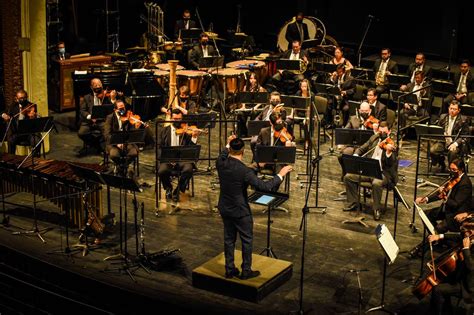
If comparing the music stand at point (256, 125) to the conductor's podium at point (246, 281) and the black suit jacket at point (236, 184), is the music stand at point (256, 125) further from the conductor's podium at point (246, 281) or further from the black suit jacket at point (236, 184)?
the black suit jacket at point (236, 184)

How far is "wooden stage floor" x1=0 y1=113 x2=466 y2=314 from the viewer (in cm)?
1070

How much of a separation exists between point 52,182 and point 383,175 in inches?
188

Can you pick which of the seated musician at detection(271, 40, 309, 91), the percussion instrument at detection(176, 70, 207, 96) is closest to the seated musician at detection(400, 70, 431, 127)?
the seated musician at detection(271, 40, 309, 91)

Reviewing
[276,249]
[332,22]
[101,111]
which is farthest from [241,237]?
[332,22]

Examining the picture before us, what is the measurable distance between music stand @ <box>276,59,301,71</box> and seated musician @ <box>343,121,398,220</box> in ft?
15.5

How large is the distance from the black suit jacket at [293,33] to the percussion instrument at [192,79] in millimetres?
2477

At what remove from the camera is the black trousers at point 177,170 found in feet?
45.3

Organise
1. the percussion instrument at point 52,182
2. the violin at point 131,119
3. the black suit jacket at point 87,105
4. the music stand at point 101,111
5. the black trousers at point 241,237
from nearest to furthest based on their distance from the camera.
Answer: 1. the black trousers at point 241,237
2. the percussion instrument at point 52,182
3. the violin at point 131,119
4. the music stand at point 101,111
5. the black suit jacket at point 87,105

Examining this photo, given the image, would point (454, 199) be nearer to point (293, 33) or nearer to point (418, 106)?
point (418, 106)

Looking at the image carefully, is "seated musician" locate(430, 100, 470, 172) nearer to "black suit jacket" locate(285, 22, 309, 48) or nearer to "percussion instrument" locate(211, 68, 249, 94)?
"percussion instrument" locate(211, 68, 249, 94)

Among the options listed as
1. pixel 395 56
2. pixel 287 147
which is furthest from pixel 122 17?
pixel 287 147

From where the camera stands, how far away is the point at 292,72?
19062 millimetres

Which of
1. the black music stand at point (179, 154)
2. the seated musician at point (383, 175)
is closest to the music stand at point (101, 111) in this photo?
the black music stand at point (179, 154)

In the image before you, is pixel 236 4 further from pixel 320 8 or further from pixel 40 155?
pixel 40 155
